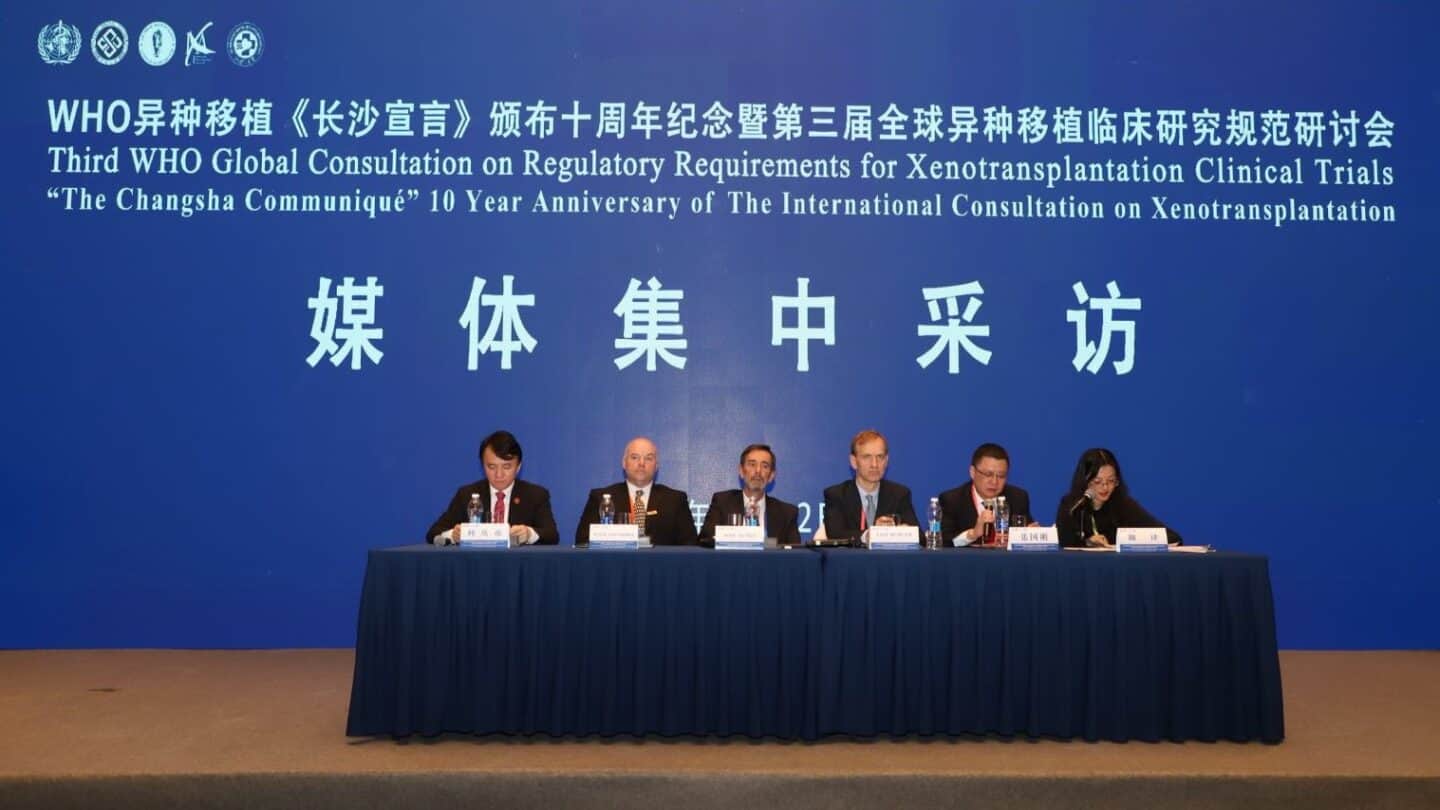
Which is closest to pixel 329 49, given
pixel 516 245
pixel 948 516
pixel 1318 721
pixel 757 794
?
pixel 516 245

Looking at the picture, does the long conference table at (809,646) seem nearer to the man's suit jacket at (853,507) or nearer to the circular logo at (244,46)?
the man's suit jacket at (853,507)

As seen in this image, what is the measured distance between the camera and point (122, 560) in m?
5.10

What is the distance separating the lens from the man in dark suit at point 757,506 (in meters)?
3.95

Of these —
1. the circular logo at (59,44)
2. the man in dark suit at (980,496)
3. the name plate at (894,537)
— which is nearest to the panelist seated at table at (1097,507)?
the man in dark suit at (980,496)

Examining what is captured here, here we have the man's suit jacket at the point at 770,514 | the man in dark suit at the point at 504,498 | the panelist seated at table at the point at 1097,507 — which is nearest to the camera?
the panelist seated at table at the point at 1097,507

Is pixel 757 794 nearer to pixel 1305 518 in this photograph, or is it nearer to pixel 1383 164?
pixel 1305 518

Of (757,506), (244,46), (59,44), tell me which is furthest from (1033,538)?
(59,44)

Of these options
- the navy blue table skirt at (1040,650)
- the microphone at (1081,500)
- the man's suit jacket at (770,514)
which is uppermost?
the microphone at (1081,500)

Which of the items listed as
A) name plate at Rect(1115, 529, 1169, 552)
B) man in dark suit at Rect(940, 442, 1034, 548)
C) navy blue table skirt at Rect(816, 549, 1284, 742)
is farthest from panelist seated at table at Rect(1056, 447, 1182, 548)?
navy blue table skirt at Rect(816, 549, 1284, 742)

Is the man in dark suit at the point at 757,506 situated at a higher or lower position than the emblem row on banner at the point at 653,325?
lower

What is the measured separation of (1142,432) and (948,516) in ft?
5.09

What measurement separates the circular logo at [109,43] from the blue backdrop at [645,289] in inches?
1.2

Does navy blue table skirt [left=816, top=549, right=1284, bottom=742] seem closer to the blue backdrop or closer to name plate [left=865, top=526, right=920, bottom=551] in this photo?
name plate [left=865, top=526, right=920, bottom=551]

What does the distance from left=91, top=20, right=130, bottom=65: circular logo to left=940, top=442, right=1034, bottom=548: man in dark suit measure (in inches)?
166
